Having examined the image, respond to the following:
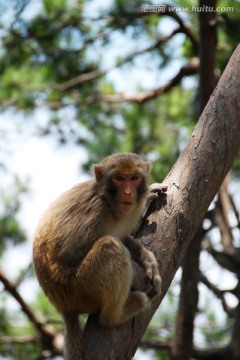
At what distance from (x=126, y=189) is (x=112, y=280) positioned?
85 cm

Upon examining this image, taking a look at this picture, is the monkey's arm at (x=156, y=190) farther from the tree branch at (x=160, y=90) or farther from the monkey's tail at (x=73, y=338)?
the tree branch at (x=160, y=90)

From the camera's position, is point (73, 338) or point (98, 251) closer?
point (73, 338)

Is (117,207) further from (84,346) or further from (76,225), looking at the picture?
(84,346)

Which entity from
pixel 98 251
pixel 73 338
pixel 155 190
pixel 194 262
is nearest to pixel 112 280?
pixel 98 251

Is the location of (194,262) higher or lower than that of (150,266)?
lower

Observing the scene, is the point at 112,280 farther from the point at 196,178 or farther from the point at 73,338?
the point at 196,178

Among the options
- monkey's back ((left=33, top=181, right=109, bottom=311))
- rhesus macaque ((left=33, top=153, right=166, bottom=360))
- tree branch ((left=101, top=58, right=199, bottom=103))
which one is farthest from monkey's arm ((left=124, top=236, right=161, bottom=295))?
tree branch ((left=101, top=58, right=199, bottom=103))

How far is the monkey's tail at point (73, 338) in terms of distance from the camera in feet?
14.5

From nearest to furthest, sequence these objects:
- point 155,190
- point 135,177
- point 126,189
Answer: point 155,190 → point 126,189 → point 135,177

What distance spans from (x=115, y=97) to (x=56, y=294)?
16.5 feet

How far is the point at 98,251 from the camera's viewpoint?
473 cm

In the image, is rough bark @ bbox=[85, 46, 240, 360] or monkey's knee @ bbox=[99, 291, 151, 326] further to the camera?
rough bark @ bbox=[85, 46, 240, 360]

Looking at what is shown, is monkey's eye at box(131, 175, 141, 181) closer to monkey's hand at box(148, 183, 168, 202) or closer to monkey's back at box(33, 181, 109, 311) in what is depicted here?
monkey's hand at box(148, 183, 168, 202)

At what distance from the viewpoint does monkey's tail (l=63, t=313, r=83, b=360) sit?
174 inches
